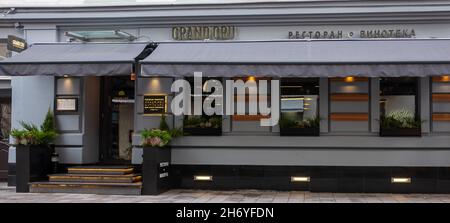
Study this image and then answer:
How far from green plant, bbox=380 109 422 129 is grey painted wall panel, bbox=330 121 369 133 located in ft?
1.33

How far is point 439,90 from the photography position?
14.1 metres

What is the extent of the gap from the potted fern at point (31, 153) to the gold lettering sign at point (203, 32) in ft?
13.2

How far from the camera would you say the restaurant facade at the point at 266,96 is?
13.7 m

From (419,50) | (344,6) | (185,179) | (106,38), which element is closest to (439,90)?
(419,50)

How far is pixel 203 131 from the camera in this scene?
1463cm

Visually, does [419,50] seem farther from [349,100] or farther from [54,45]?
[54,45]

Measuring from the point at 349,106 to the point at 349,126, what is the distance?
486 mm

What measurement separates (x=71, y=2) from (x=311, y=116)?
7.00 metres

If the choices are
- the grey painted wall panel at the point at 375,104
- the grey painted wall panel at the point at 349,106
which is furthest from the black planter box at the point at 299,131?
the grey painted wall panel at the point at 375,104

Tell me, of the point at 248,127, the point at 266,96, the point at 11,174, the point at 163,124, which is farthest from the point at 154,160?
the point at 11,174

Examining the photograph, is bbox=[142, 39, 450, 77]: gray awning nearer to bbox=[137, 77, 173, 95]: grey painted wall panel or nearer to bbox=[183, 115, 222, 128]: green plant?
bbox=[137, 77, 173, 95]: grey painted wall panel

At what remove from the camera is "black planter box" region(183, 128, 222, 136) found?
14594mm

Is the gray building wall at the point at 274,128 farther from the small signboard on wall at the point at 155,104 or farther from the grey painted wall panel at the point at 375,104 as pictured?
the small signboard on wall at the point at 155,104

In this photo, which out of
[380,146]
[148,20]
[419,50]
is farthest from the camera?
[148,20]
